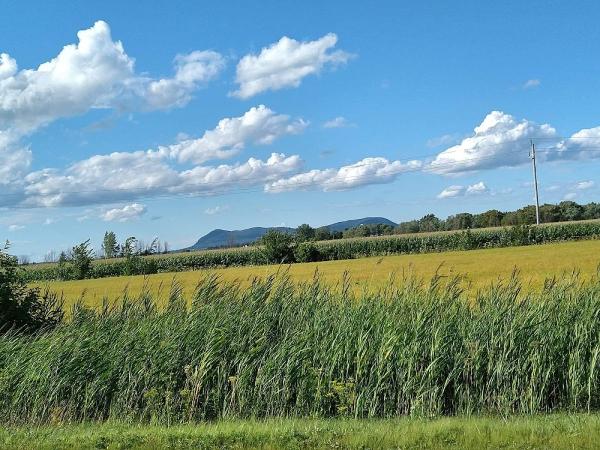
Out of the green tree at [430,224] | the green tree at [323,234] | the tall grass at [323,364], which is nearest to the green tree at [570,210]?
the green tree at [430,224]

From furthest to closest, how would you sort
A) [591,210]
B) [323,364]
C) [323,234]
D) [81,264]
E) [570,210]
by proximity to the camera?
[591,210] → [570,210] → [323,234] → [81,264] → [323,364]

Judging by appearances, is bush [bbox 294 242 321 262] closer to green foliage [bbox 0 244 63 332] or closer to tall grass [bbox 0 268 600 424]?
green foliage [bbox 0 244 63 332]

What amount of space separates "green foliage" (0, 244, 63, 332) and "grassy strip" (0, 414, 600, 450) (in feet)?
23.5

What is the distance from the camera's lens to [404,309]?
1123cm

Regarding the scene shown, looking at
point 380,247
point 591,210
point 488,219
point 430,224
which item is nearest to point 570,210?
point 591,210

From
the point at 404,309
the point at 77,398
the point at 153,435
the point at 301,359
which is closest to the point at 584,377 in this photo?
the point at 404,309

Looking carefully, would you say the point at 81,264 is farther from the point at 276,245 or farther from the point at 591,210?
the point at 591,210

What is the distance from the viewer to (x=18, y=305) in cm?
1534

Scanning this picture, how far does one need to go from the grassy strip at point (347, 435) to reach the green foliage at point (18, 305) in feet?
23.5

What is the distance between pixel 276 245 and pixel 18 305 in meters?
60.4

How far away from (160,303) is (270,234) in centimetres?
6193

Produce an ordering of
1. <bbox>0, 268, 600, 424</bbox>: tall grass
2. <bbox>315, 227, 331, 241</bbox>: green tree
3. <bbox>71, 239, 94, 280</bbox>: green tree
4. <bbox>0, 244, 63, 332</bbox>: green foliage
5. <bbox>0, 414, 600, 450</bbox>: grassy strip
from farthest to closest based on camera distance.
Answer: <bbox>315, 227, 331, 241</bbox>: green tree < <bbox>71, 239, 94, 280</bbox>: green tree < <bbox>0, 244, 63, 332</bbox>: green foliage < <bbox>0, 268, 600, 424</bbox>: tall grass < <bbox>0, 414, 600, 450</bbox>: grassy strip

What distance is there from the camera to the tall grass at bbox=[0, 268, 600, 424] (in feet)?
31.3

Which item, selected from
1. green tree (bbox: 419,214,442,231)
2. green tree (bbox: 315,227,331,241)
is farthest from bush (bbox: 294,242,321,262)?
green tree (bbox: 419,214,442,231)
